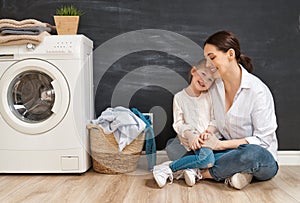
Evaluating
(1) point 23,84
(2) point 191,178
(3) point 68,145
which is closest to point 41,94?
(1) point 23,84

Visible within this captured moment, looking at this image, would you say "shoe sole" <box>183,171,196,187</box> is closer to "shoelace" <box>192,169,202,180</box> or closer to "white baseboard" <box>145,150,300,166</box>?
"shoelace" <box>192,169,202,180</box>

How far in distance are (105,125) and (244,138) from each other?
2.72 ft

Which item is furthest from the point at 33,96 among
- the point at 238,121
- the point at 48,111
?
the point at 238,121

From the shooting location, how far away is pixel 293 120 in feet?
9.44

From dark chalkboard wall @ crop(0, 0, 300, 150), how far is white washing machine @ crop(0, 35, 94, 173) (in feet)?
1.41

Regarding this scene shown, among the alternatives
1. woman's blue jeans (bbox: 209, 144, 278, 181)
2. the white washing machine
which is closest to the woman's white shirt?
woman's blue jeans (bbox: 209, 144, 278, 181)

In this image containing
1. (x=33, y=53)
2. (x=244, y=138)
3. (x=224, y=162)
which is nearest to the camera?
(x=224, y=162)

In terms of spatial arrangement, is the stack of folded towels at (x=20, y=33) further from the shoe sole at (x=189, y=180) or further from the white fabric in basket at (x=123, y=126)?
the shoe sole at (x=189, y=180)

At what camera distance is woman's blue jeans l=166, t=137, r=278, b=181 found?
2.16 metres

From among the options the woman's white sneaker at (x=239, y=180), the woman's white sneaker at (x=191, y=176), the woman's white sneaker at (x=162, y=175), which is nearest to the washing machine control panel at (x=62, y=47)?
the woman's white sneaker at (x=162, y=175)

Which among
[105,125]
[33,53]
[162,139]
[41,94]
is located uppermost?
[33,53]

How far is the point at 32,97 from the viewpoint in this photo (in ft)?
8.52

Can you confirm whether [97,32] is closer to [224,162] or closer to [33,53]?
[33,53]

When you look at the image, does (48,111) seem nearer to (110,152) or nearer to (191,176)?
(110,152)
